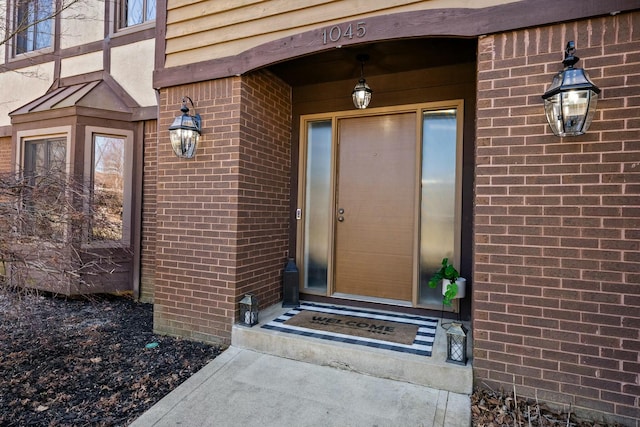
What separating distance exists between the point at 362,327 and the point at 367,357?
525mm

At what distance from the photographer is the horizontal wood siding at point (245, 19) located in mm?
2650

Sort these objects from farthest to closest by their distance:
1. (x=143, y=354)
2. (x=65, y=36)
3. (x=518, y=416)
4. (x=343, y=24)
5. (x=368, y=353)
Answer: (x=65, y=36) → (x=143, y=354) → (x=343, y=24) → (x=368, y=353) → (x=518, y=416)

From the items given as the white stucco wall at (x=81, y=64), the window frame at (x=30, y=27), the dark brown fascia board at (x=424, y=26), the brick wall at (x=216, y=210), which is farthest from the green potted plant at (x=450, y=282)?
the window frame at (x=30, y=27)

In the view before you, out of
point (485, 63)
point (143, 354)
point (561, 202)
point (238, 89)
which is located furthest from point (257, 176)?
point (561, 202)

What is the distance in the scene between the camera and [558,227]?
7.11 feet

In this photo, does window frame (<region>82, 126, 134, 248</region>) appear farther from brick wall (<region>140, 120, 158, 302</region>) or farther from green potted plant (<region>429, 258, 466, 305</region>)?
green potted plant (<region>429, 258, 466, 305</region>)

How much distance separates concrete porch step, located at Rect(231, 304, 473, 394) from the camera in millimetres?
2334

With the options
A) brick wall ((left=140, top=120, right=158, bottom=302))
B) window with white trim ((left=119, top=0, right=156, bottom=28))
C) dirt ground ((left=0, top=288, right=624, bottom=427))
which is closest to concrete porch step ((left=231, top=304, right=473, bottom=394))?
dirt ground ((left=0, top=288, right=624, bottom=427))

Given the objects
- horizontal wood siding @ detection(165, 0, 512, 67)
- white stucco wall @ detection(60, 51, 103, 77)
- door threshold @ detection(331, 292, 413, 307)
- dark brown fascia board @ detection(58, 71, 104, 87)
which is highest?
white stucco wall @ detection(60, 51, 103, 77)

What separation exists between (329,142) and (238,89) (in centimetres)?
120

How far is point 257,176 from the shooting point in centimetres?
337

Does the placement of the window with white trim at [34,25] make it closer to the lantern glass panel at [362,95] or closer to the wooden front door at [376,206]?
the lantern glass panel at [362,95]

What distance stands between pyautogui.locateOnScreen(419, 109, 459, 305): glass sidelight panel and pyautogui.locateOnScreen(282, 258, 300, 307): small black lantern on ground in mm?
1307

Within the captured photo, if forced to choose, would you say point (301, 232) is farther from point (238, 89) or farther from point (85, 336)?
point (85, 336)
